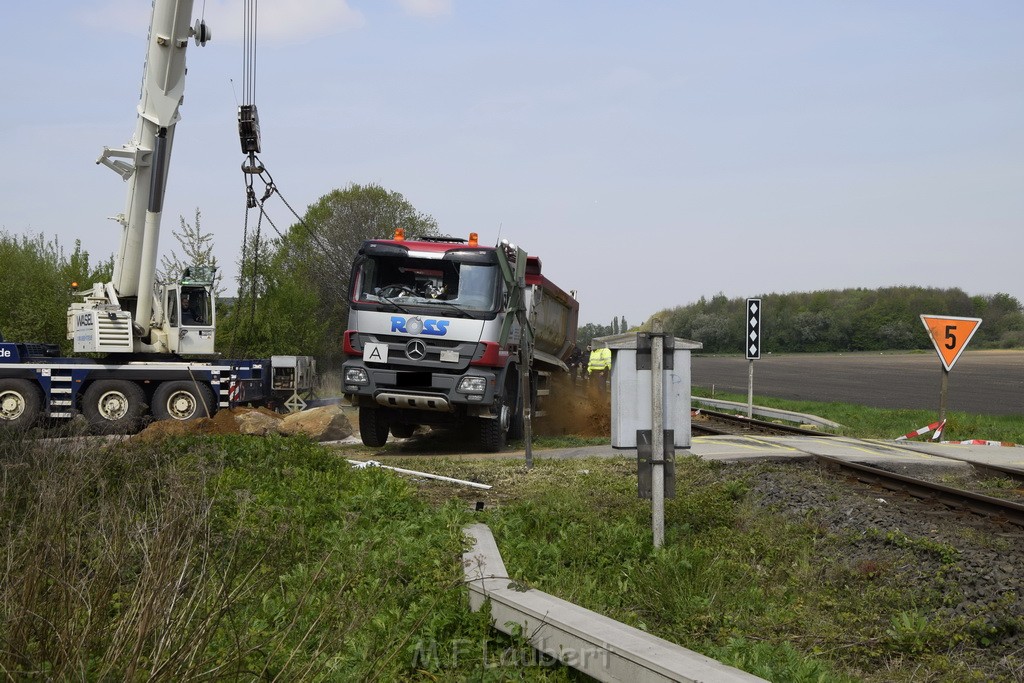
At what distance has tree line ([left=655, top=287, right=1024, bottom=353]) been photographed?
7700 centimetres

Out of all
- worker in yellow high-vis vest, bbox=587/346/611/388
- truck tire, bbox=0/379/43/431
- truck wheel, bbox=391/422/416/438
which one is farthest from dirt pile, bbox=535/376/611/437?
truck tire, bbox=0/379/43/431

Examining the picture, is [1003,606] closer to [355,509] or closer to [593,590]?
[593,590]

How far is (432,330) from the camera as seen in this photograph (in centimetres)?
1475

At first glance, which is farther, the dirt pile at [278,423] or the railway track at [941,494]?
the dirt pile at [278,423]

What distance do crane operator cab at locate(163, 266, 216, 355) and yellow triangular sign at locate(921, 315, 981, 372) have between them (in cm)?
1455

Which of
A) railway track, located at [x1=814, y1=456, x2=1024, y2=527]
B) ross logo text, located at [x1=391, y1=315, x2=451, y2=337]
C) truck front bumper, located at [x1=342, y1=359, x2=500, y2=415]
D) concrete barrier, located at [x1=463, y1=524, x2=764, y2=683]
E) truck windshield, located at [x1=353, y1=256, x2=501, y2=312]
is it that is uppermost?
truck windshield, located at [x1=353, y1=256, x2=501, y2=312]

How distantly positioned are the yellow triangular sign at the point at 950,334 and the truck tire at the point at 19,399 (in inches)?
680

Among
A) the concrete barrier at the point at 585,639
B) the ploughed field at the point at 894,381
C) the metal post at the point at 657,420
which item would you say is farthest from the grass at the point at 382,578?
the ploughed field at the point at 894,381

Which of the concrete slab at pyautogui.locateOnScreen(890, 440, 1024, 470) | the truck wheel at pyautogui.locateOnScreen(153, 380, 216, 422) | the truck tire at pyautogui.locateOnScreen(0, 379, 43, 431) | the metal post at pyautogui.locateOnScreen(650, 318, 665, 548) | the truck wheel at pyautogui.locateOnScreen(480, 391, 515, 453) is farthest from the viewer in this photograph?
the truck wheel at pyautogui.locateOnScreen(153, 380, 216, 422)

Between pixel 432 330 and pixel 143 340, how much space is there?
8821mm

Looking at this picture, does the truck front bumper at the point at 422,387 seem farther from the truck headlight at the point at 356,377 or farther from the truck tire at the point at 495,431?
the truck tire at the point at 495,431

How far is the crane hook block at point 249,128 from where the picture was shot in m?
A: 17.8

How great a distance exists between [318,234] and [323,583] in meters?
47.4

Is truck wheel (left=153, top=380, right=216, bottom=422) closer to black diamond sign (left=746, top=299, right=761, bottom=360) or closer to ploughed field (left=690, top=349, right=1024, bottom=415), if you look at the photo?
black diamond sign (left=746, top=299, right=761, bottom=360)
